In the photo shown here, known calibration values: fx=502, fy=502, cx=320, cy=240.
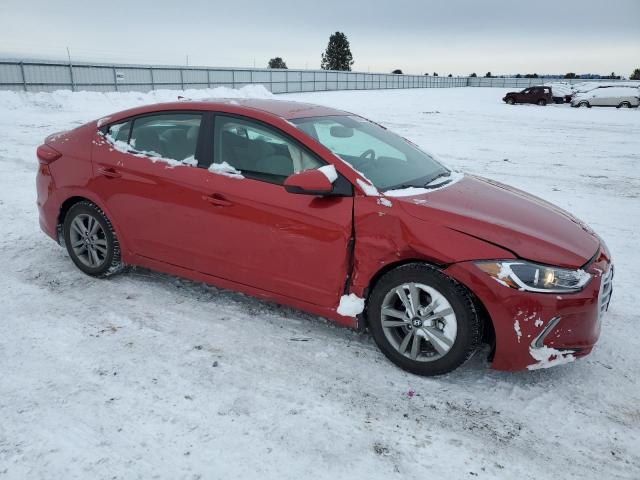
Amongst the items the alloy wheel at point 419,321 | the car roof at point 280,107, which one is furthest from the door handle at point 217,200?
the alloy wheel at point 419,321

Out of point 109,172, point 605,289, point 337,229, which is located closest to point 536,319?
point 605,289

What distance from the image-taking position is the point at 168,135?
3975 millimetres

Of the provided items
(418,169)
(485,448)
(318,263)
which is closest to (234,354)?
(318,263)

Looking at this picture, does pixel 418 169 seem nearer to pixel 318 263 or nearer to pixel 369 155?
pixel 369 155

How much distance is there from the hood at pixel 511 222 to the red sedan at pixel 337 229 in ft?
0.04

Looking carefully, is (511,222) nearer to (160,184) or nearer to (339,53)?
(160,184)

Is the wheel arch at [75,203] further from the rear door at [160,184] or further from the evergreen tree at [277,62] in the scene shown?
the evergreen tree at [277,62]

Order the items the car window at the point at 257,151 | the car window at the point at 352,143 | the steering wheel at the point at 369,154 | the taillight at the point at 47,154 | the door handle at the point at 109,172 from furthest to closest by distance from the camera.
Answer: the taillight at the point at 47,154 → the door handle at the point at 109,172 → the steering wheel at the point at 369,154 → the car window at the point at 352,143 → the car window at the point at 257,151

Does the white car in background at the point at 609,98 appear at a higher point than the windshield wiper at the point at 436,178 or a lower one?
higher

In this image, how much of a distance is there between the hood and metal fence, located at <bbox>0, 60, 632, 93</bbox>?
22.7m

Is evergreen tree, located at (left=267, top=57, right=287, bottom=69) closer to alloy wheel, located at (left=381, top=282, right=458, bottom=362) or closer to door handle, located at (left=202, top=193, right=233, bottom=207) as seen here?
door handle, located at (left=202, top=193, right=233, bottom=207)

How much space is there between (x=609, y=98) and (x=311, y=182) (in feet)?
115

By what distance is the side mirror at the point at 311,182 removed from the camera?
3104mm

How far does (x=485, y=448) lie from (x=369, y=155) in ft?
6.98
